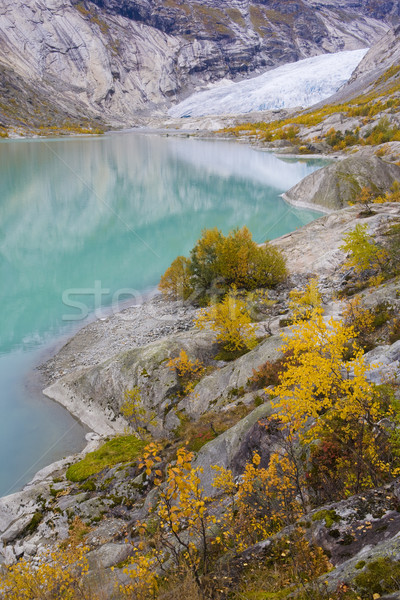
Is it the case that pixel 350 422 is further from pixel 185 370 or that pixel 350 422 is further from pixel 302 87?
pixel 302 87

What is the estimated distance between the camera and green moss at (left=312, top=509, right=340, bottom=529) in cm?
452

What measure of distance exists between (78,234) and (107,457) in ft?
88.1

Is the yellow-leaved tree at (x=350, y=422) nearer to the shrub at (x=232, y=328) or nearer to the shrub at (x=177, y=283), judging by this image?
the shrub at (x=232, y=328)

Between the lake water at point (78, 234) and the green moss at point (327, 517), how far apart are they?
9488 mm

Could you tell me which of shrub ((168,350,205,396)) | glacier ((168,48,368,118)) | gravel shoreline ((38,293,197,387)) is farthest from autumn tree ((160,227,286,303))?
glacier ((168,48,368,118))

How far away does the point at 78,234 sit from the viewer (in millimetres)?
34406

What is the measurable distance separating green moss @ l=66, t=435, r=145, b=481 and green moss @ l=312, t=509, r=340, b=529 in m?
6.70

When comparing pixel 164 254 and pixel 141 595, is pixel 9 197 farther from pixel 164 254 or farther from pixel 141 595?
pixel 141 595

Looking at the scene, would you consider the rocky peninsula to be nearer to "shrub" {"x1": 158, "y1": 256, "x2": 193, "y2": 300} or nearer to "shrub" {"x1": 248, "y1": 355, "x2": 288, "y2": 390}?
"shrub" {"x1": 248, "y1": 355, "x2": 288, "y2": 390}

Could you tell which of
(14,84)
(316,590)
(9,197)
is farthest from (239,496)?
(14,84)

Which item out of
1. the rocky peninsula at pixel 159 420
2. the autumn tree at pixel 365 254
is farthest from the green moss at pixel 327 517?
the autumn tree at pixel 365 254

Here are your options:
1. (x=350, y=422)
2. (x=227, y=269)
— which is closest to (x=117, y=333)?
(x=227, y=269)

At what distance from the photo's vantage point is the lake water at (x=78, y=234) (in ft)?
46.0

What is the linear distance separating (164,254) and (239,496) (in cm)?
2527
